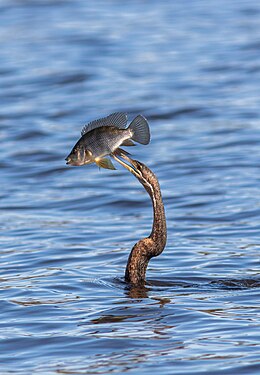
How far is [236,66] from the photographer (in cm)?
2070

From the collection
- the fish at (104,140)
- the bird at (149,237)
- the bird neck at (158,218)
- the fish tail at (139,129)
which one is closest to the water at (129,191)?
the bird at (149,237)

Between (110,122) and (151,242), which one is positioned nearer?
(110,122)

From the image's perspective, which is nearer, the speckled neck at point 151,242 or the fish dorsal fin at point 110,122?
the fish dorsal fin at point 110,122

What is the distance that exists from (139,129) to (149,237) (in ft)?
3.64

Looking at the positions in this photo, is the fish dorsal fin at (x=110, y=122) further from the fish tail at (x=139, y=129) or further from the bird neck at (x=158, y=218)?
the bird neck at (x=158, y=218)

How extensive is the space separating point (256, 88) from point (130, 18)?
6.96 metres

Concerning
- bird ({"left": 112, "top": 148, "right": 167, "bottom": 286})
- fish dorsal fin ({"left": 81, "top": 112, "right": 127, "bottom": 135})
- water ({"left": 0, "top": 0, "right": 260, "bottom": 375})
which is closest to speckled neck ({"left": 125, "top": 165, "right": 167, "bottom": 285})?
bird ({"left": 112, "top": 148, "right": 167, "bottom": 286})

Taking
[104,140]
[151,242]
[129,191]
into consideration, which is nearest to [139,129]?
[104,140]

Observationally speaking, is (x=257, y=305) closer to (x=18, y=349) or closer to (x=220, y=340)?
(x=220, y=340)

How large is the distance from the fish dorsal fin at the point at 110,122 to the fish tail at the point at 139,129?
167 millimetres

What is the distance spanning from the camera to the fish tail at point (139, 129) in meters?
7.97

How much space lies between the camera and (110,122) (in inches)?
320

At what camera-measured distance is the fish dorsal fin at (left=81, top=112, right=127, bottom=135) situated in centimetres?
811

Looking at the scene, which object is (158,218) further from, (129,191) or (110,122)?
(129,191)
